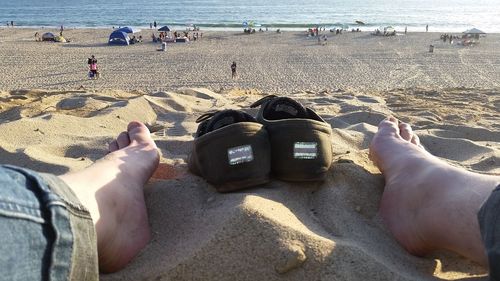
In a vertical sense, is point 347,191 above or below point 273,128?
below

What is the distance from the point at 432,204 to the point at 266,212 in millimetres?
516

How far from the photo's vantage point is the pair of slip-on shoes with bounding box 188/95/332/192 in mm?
1758

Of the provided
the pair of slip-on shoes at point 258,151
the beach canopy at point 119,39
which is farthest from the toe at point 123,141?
the beach canopy at point 119,39

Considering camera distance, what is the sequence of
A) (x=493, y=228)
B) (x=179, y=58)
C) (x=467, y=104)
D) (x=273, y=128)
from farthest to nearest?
(x=179, y=58) < (x=467, y=104) < (x=273, y=128) < (x=493, y=228)

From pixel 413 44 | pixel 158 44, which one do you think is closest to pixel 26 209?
pixel 158 44

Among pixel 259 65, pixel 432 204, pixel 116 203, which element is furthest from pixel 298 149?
pixel 259 65

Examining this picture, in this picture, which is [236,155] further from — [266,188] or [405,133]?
[405,133]

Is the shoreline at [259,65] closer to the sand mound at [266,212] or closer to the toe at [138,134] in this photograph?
the sand mound at [266,212]

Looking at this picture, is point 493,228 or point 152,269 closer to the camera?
point 493,228

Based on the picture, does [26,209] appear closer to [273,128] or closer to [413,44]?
[273,128]

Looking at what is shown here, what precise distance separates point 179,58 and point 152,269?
17680mm

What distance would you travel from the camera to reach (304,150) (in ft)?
6.03

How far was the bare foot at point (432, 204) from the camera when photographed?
1.32 m

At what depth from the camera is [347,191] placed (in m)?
1.93
